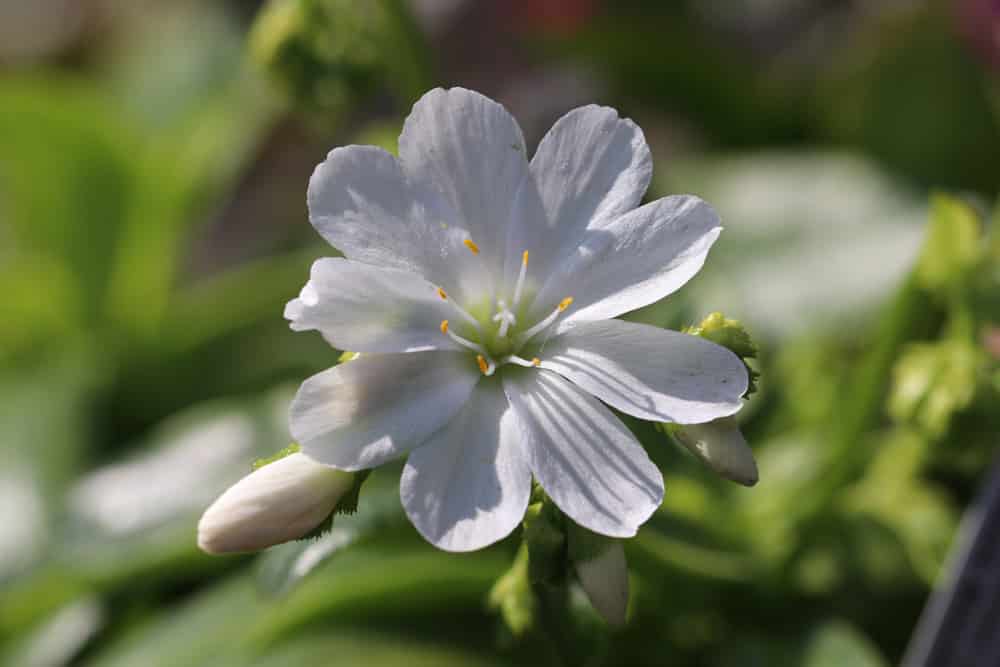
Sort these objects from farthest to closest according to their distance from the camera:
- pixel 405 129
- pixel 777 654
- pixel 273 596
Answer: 1. pixel 777 654
2. pixel 273 596
3. pixel 405 129

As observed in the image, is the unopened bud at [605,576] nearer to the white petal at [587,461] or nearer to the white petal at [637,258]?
the white petal at [587,461]

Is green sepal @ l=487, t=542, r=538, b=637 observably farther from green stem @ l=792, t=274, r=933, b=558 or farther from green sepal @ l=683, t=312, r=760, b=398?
→ green stem @ l=792, t=274, r=933, b=558

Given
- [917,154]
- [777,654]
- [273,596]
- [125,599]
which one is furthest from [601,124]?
[917,154]

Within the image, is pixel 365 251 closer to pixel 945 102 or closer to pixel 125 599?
pixel 125 599

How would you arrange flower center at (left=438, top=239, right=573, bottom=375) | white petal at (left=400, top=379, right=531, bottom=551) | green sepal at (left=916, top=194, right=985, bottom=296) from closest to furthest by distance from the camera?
white petal at (left=400, top=379, right=531, bottom=551) → flower center at (left=438, top=239, right=573, bottom=375) → green sepal at (left=916, top=194, right=985, bottom=296)

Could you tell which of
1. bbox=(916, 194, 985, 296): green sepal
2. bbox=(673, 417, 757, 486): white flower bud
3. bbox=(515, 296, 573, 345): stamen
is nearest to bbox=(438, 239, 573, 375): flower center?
bbox=(515, 296, 573, 345): stamen
